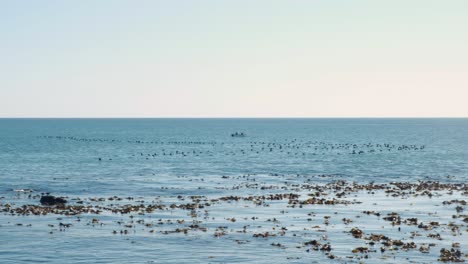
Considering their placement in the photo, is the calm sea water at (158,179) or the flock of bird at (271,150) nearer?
the calm sea water at (158,179)

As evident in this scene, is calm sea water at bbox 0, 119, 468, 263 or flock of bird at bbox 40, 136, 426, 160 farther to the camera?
Result: flock of bird at bbox 40, 136, 426, 160

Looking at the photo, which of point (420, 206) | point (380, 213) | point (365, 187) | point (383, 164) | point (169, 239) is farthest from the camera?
point (383, 164)

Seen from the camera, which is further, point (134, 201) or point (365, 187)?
point (365, 187)

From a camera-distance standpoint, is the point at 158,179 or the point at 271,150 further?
the point at 271,150

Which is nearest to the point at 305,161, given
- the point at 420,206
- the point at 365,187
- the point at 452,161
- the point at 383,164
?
the point at 383,164

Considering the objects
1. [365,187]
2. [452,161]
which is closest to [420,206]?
[365,187]

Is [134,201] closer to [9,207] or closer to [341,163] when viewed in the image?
[9,207]

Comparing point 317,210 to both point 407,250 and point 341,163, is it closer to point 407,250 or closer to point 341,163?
point 407,250

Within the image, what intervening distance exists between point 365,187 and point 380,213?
18687mm

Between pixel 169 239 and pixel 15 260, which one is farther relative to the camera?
pixel 169 239

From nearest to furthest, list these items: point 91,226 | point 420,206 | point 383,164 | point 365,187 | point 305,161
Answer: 1. point 91,226
2. point 420,206
3. point 365,187
4. point 383,164
5. point 305,161

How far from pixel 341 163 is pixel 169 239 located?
72.3 meters

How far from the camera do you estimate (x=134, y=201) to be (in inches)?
2231

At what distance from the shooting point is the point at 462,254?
34.1m
